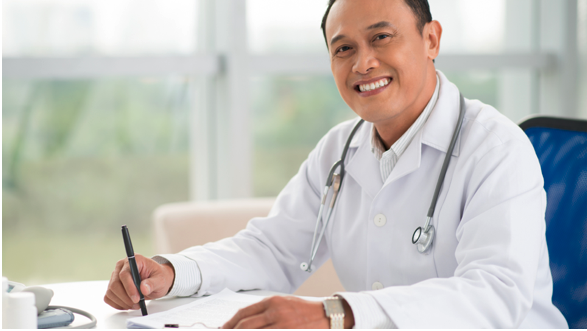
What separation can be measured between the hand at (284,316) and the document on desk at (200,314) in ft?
0.29

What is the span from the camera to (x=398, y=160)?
1.30m

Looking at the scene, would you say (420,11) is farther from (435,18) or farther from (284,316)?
(435,18)

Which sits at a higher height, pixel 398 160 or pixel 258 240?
pixel 398 160

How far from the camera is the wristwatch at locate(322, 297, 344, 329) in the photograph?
2.86 feet

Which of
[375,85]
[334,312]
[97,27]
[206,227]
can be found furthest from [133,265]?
[97,27]

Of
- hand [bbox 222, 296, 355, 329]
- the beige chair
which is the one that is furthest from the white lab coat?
the beige chair

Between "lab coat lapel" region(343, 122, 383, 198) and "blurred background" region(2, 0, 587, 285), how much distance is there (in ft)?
4.39

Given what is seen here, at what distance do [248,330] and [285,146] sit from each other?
2174 millimetres

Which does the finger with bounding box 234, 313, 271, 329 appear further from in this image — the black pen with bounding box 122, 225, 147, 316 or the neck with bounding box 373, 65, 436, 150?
the neck with bounding box 373, 65, 436, 150

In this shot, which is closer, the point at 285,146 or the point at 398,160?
the point at 398,160

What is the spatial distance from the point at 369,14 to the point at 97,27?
1.80 m

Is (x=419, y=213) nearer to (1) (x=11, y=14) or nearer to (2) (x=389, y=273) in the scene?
(2) (x=389, y=273)

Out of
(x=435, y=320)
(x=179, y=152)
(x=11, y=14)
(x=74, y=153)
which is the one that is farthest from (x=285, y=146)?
(x=435, y=320)

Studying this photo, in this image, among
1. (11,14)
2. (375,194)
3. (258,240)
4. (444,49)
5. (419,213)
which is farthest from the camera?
(444,49)
